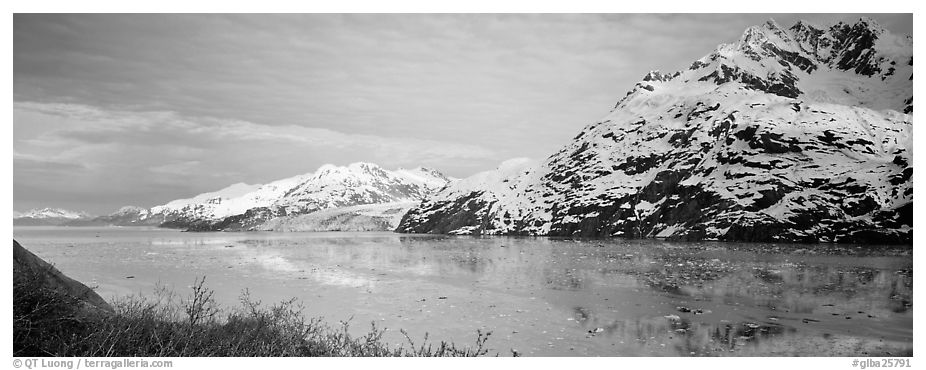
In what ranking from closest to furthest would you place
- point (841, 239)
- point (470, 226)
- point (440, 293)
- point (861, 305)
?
point (861, 305) < point (440, 293) < point (841, 239) < point (470, 226)

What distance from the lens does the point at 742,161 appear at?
307ft

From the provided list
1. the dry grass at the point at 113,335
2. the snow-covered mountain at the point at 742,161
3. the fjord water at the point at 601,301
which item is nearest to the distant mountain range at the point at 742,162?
the snow-covered mountain at the point at 742,161

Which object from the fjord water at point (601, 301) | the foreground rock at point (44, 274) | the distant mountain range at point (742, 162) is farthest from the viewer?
the distant mountain range at point (742, 162)

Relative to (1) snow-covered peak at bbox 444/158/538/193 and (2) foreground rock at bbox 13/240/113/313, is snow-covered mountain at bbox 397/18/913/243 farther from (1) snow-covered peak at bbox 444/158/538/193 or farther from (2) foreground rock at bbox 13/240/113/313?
(2) foreground rock at bbox 13/240/113/313

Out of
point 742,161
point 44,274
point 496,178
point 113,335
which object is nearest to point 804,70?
point 742,161

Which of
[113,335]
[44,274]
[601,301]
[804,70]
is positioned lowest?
[601,301]

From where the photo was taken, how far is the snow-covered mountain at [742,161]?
7638cm

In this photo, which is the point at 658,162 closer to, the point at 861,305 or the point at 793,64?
the point at 793,64

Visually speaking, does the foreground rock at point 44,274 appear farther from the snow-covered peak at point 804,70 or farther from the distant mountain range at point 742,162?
the snow-covered peak at point 804,70

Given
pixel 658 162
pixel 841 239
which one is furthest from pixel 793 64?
pixel 841 239

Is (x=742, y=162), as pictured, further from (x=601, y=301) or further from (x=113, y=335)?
(x=113, y=335)

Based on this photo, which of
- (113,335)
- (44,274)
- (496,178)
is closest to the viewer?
(113,335)
